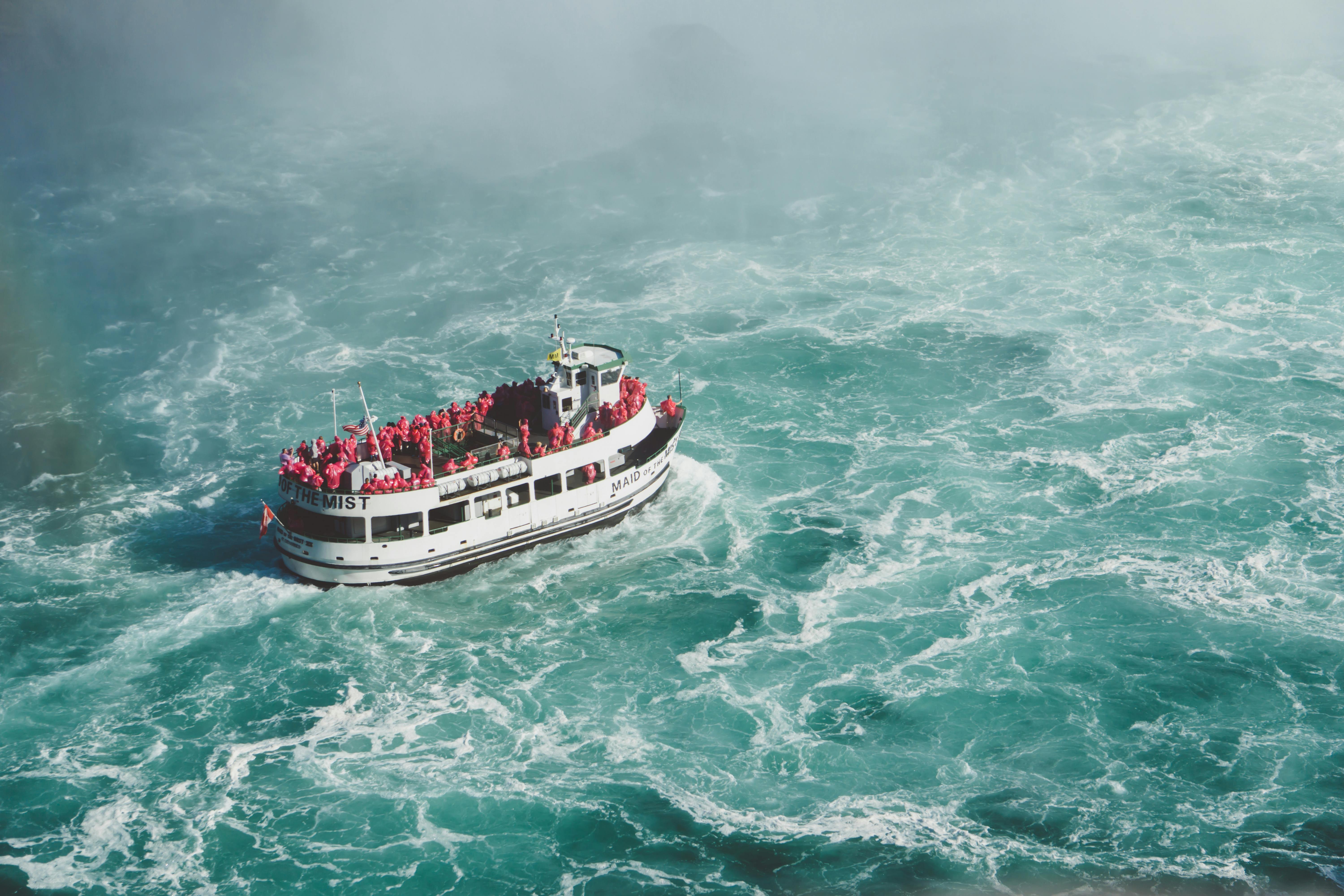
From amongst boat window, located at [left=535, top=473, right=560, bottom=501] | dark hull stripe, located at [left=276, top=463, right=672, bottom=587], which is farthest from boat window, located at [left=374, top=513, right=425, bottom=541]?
boat window, located at [left=535, top=473, right=560, bottom=501]

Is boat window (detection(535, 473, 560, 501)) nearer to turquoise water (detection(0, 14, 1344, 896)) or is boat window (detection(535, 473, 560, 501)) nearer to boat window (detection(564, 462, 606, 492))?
boat window (detection(564, 462, 606, 492))

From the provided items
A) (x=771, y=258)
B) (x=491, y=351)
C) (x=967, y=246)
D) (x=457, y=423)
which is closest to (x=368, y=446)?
(x=457, y=423)

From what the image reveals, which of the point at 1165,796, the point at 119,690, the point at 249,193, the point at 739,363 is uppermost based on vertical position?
the point at 249,193

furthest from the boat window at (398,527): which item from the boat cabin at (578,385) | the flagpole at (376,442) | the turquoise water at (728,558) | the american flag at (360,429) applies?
the boat cabin at (578,385)

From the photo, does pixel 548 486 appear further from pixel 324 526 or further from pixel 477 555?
pixel 324 526

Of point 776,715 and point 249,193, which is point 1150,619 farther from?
point 249,193

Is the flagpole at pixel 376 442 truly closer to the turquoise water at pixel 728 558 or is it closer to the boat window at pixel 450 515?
the boat window at pixel 450 515
